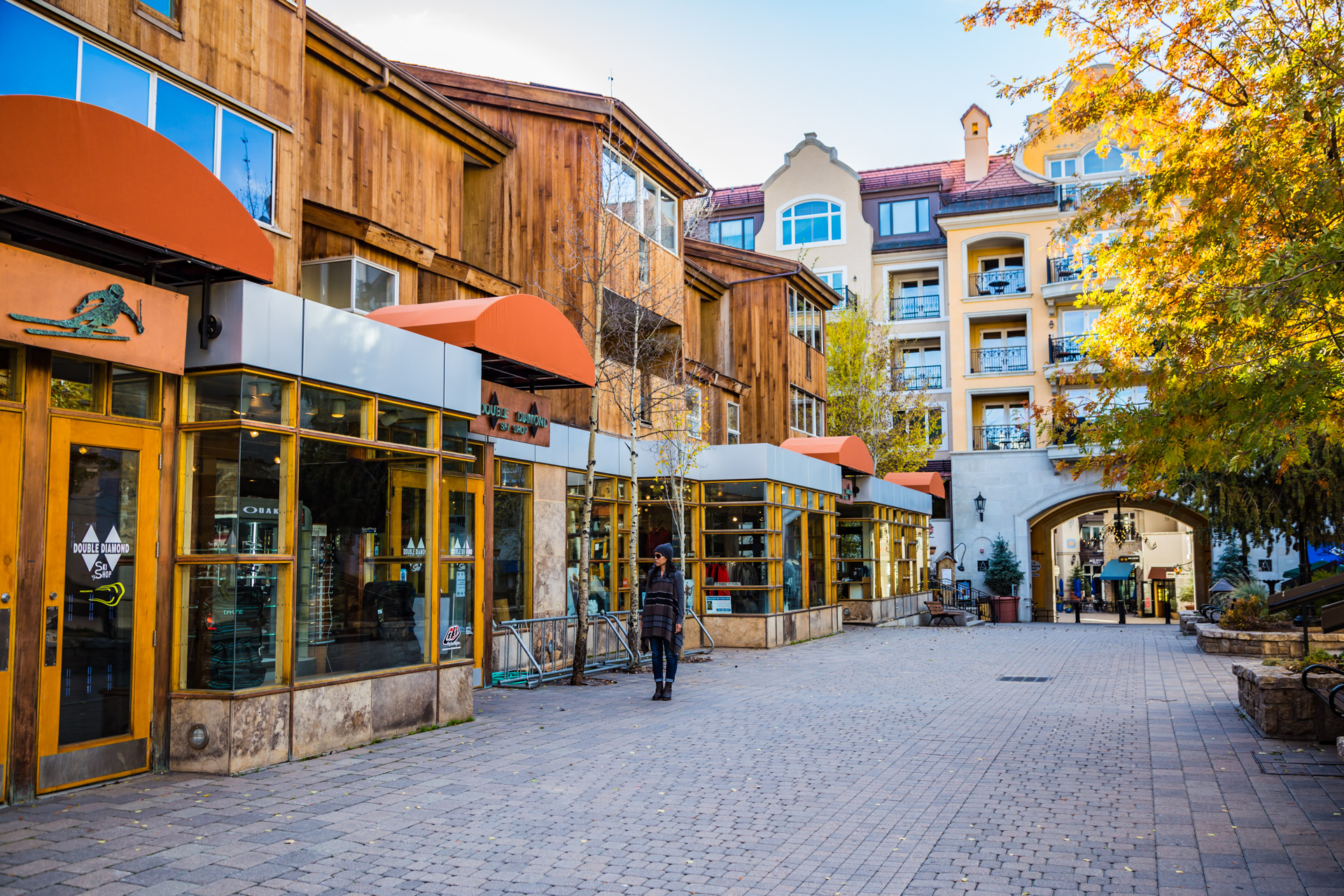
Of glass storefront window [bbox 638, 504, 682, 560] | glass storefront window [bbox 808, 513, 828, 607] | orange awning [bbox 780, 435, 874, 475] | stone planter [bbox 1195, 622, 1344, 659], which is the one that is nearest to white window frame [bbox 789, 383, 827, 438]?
orange awning [bbox 780, 435, 874, 475]

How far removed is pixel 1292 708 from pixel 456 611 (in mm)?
8182

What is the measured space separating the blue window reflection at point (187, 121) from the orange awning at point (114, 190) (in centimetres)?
174

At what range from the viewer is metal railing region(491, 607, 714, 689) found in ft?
47.0

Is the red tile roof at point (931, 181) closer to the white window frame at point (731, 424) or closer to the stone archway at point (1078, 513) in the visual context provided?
the stone archway at point (1078, 513)

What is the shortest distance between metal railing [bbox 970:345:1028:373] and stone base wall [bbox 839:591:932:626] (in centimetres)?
1225

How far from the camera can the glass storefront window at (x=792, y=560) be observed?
21078mm

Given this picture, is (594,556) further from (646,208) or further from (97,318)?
(97,318)

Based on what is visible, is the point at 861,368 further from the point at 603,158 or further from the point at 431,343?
the point at 431,343

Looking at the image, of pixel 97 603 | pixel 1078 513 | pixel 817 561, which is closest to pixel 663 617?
pixel 97 603

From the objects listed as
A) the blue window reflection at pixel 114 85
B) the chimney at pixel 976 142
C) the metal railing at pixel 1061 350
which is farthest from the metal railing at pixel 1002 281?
the blue window reflection at pixel 114 85

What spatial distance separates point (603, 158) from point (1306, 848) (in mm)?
14398

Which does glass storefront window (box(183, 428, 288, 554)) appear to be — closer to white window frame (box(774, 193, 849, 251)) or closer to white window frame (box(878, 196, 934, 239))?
white window frame (box(774, 193, 849, 251))

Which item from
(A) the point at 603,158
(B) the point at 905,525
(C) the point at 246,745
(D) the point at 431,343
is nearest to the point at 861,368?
(B) the point at 905,525

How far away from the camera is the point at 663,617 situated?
12766 mm
